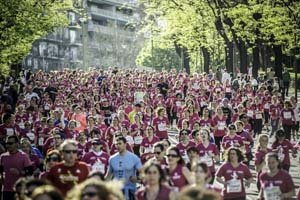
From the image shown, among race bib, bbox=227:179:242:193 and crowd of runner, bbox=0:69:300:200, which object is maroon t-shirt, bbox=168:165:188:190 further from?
race bib, bbox=227:179:242:193

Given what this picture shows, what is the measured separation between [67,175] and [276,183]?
9.56 feet

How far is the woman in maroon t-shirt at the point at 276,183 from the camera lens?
36.9 feet

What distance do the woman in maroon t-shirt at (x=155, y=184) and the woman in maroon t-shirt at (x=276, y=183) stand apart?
2.78m

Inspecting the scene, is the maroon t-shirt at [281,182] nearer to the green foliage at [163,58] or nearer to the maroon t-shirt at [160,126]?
the maroon t-shirt at [160,126]

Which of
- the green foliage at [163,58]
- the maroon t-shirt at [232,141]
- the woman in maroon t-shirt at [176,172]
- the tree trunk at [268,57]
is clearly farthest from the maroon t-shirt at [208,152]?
the green foliage at [163,58]

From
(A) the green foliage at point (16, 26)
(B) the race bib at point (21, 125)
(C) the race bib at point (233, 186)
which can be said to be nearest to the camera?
(C) the race bib at point (233, 186)

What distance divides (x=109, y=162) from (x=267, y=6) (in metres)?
23.8

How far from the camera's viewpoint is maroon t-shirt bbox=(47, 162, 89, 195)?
1034 centimetres

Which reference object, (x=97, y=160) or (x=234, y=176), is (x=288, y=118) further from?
(x=234, y=176)

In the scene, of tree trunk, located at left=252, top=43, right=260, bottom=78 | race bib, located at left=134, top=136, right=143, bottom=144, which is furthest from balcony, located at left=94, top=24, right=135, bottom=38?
race bib, located at left=134, top=136, right=143, bottom=144

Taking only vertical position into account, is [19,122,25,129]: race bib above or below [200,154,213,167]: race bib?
above

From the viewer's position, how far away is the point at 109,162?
1279cm

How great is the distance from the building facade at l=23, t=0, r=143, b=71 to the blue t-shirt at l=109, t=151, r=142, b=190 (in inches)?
3440

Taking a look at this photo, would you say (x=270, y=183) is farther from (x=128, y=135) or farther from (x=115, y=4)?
(x=115, y=4)
